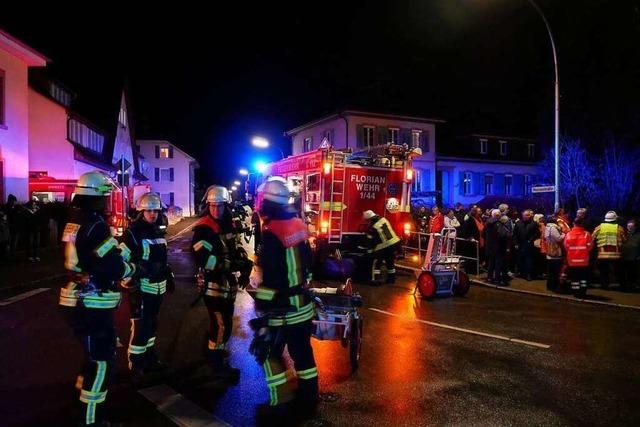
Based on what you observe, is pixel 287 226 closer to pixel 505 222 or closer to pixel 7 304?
pixel 7 304

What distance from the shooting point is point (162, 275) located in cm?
572

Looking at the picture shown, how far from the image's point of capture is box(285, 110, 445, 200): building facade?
38.1 m

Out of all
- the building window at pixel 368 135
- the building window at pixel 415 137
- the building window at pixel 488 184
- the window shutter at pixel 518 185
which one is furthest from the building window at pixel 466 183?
the building window at pixel 368 135

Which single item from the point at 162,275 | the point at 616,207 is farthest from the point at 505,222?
the point at 616,207

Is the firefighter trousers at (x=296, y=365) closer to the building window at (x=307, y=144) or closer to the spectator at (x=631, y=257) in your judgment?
the spectator at (x=631, y=257)

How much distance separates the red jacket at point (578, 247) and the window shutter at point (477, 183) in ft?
114

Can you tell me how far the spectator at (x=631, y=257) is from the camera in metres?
11.4

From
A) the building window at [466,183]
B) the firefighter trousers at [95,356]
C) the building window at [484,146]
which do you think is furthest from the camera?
the building window at [484,146]

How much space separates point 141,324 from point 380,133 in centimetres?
3468

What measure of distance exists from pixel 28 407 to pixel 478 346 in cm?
512

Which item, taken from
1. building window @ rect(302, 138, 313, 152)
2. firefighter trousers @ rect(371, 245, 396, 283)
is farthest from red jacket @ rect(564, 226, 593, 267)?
building window @ rect(302, 138, 313, 152)

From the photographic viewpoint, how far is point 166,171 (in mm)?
63094

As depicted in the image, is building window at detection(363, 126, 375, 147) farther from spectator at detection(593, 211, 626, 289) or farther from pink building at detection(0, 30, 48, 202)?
spectator at detection(593, 211, 626, 289)

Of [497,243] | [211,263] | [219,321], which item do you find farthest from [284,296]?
[497,243]
